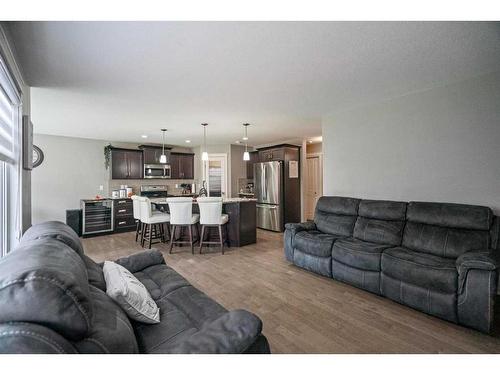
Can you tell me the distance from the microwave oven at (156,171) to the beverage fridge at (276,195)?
2.76 meters

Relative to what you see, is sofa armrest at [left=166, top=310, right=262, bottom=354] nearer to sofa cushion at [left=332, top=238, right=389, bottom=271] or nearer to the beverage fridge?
sofa cushion at [left=332, top=238, right=389, bottom=271]

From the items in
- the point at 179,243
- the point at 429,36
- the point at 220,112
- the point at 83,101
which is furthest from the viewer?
the point at 179,243

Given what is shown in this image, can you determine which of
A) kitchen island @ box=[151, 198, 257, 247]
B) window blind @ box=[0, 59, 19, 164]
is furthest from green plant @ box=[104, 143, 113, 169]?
window blind @ box=[0, 59, 19, 164]

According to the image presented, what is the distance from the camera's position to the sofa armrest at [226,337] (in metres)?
1.00

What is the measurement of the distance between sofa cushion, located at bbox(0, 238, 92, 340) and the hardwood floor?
1.53 metres

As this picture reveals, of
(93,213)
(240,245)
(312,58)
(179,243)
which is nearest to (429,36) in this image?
(312,58)

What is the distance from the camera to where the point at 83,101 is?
350 cm

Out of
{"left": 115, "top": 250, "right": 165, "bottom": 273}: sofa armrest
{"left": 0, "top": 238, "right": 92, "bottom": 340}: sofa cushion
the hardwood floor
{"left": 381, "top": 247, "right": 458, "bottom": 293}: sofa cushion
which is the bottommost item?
the hardwood floor

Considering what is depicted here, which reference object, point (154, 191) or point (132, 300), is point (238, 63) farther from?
point (154, 191)

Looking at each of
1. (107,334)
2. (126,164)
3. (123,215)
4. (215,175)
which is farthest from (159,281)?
(215,175)

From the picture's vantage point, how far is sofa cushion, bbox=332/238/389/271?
2766mm

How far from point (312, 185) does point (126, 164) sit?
5.34m
